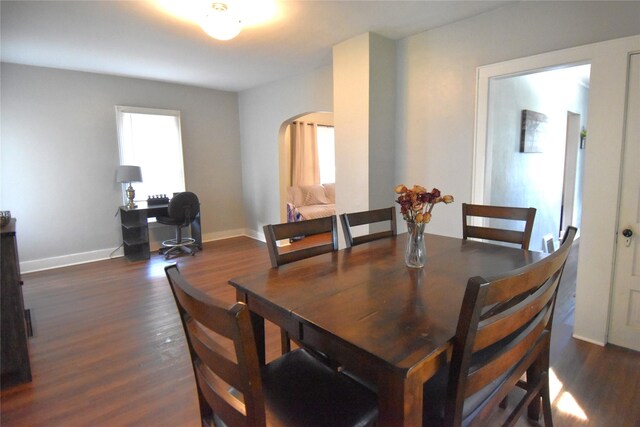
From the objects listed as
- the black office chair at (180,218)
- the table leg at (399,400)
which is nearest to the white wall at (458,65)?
the table leg at (399,400)

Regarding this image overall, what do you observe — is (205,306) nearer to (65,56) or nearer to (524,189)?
(524,189)

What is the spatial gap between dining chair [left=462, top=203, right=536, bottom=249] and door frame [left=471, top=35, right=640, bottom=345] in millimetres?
585

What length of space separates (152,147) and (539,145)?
5.17 metres

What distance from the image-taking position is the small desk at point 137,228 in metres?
4.83

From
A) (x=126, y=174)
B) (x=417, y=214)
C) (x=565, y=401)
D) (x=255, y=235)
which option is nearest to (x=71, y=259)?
(x=126, y=174)

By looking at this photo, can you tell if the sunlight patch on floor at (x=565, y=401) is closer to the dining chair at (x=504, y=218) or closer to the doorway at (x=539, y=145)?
the dining chair at (x=504, y=218)

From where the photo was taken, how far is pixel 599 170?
89.9 inches

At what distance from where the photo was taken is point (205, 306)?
88 cm

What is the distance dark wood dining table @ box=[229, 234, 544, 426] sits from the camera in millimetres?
938

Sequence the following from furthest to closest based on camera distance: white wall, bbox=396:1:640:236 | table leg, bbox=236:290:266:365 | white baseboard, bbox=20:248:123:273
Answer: white baseboard, bbox=20:248:123:273
white wall, bbox=396:1:640:236
table leg, bbox=236:290:266:365

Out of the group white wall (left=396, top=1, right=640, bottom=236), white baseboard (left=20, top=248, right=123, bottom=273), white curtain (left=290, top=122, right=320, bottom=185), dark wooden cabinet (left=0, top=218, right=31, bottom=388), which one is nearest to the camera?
dark wooden cabinet (left=0, top=218, right=31, bottom=388)

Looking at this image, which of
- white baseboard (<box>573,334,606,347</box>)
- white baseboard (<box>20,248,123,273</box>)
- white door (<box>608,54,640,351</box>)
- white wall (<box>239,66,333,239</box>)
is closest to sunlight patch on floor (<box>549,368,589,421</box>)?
white baseboard (<box>573,334,606,347</box>)

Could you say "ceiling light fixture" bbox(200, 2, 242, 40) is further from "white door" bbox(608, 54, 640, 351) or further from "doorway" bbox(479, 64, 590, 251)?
"white door" bbox(608, 54, 640, 351)

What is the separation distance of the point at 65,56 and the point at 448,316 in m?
4.70
